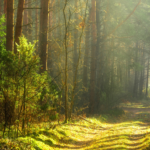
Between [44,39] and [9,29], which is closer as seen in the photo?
[9,29]

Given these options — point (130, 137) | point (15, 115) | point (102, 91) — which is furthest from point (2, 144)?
point (102, 91)

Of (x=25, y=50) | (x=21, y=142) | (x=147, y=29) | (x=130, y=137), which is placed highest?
(x=147, y=29)

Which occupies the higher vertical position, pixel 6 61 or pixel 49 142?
pixel 6 61

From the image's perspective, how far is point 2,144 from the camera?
5.16 metres

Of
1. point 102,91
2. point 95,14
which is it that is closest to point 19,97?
point 95,14

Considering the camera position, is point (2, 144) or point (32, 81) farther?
point (32, 81)

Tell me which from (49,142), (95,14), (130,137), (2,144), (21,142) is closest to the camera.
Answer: (2,144)

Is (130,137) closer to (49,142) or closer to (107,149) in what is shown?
(107,149)

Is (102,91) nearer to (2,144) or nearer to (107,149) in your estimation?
(107,149)

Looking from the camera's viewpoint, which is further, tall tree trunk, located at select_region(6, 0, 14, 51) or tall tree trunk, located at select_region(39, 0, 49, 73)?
tall tree trunk, located at select_region(39, 0, 49, 73)

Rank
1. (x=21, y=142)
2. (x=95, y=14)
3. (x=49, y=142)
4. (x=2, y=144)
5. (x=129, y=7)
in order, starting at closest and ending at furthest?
(x=2, y=144) → (x=21, y=142) → (x=49, y=142) → (x=95, y=14) → (x=129, y=7)

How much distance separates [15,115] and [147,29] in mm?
17686

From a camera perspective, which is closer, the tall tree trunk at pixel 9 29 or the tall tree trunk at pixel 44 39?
the tall tree trunk at pixel 9 29

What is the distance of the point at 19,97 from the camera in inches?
261
